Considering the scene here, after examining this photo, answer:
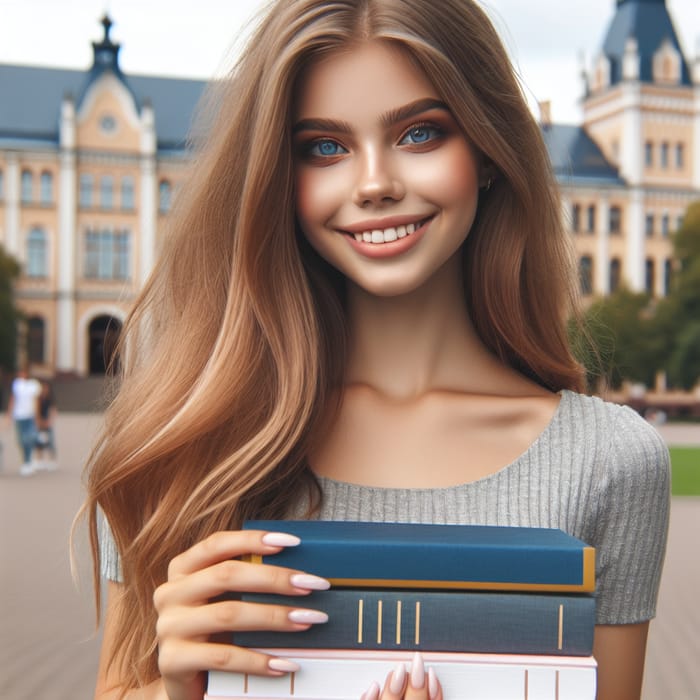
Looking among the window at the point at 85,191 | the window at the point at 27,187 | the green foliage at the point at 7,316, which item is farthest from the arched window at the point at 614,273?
the green foliage at the point at 7,316

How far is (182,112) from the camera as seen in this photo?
5000cm

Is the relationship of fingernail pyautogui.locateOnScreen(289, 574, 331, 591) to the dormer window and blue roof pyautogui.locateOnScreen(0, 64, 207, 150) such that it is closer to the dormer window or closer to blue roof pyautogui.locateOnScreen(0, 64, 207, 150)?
blue roof pyautogui.locateOnScreen(0, 64, 207, 150)

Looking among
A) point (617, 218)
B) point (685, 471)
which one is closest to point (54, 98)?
point (617, 218)

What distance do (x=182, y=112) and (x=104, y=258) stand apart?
8185mm

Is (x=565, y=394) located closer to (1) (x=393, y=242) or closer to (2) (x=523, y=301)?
(2) (x=523, y=301)

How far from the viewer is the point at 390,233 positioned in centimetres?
153

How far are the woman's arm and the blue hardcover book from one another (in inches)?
16.0

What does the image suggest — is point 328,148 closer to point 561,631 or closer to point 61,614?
point 561,631

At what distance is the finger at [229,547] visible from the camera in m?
1.10

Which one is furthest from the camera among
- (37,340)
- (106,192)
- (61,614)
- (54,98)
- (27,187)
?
(54,98)

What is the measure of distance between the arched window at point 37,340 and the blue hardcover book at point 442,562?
1795 inches

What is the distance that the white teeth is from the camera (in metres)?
1.53

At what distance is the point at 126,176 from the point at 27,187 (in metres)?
4.13

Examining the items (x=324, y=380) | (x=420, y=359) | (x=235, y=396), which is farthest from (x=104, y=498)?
(x=420, y=359)
